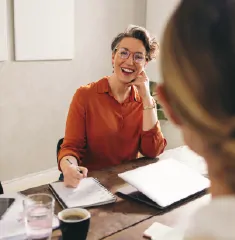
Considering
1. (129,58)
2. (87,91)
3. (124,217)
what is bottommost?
(124,217)

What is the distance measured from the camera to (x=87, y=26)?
3.33 meters

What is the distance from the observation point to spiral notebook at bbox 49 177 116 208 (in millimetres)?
1186

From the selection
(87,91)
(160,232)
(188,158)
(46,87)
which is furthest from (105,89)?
(46,87)

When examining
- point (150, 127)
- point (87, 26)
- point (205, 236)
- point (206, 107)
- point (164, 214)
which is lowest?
point (164, 214)

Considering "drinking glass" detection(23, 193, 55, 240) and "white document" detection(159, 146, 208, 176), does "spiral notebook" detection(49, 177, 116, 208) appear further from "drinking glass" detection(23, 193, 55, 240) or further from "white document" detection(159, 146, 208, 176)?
"white document" detection(159, 146, 208, 176)

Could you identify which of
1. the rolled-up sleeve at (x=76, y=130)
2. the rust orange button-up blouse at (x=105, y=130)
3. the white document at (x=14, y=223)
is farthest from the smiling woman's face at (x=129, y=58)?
the white document at (x=14, y=223)

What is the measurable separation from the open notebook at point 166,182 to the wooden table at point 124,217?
0.03 meters

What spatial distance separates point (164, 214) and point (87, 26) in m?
2.48

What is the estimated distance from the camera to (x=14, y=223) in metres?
1.03

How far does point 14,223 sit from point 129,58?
1.06m

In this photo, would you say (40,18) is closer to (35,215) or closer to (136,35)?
(136,35)

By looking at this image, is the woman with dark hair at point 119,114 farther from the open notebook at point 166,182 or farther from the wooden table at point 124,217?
the wooden table at point 124,217

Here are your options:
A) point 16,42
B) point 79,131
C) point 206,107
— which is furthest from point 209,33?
point 16,42

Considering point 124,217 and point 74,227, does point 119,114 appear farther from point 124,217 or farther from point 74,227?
point 74,227
